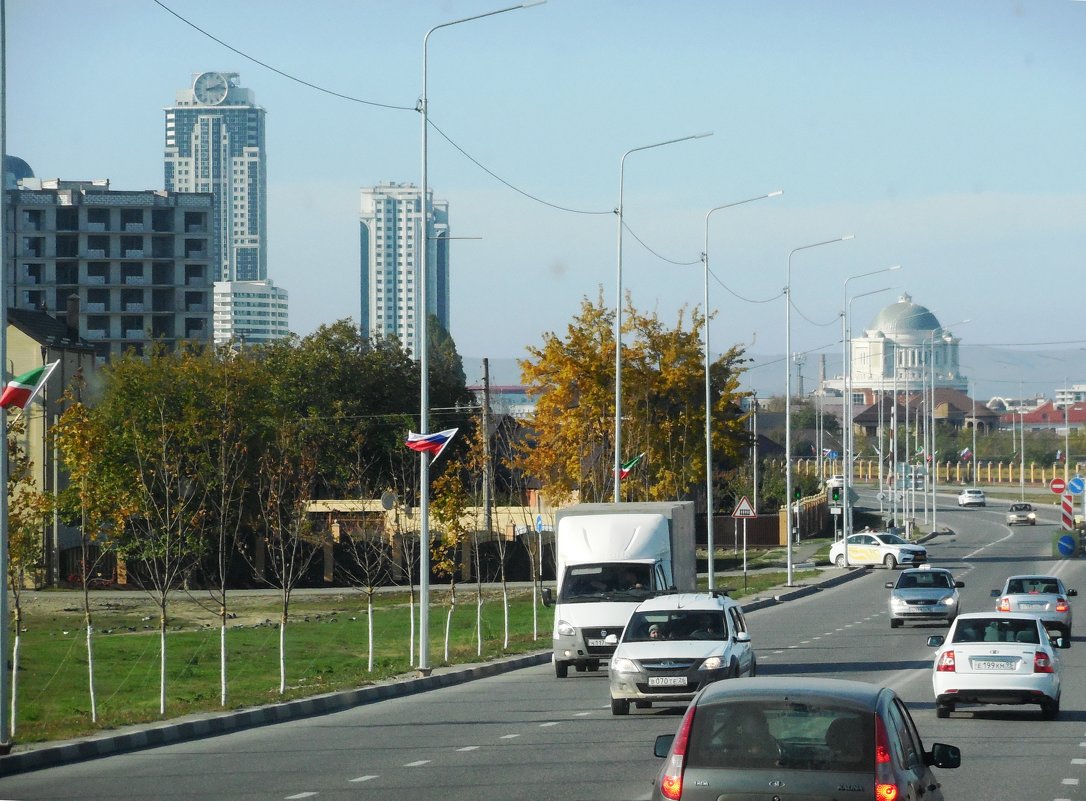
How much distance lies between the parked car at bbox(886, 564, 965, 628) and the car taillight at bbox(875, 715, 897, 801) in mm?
27791

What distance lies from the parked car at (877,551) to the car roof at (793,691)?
182 feet

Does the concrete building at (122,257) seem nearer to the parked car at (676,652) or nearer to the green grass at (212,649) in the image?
the green grass at (212,649)

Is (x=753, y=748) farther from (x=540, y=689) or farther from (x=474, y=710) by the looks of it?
(x=540, y=689)

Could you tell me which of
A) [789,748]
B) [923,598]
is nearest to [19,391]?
[789,748]

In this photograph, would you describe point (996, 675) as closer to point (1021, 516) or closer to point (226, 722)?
point (226, 722)

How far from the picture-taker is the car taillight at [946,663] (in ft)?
63.5

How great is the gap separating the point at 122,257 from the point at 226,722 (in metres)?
122

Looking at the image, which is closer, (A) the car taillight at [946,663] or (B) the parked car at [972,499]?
(A) the car taillight at [946,663]

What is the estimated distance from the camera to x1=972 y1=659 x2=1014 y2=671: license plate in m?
19.2

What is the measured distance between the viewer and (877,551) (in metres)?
64.1

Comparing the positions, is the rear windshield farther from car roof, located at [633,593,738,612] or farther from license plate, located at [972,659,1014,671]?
car roof, located at [633,593,738,612]

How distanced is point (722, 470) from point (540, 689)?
51.1m

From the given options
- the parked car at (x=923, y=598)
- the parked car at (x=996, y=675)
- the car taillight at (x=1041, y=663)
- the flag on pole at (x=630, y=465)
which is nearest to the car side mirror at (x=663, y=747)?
the parked car at (x=996, y=675)

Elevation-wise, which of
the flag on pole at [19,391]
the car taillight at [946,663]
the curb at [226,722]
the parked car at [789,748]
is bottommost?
the curb at [226,722]
